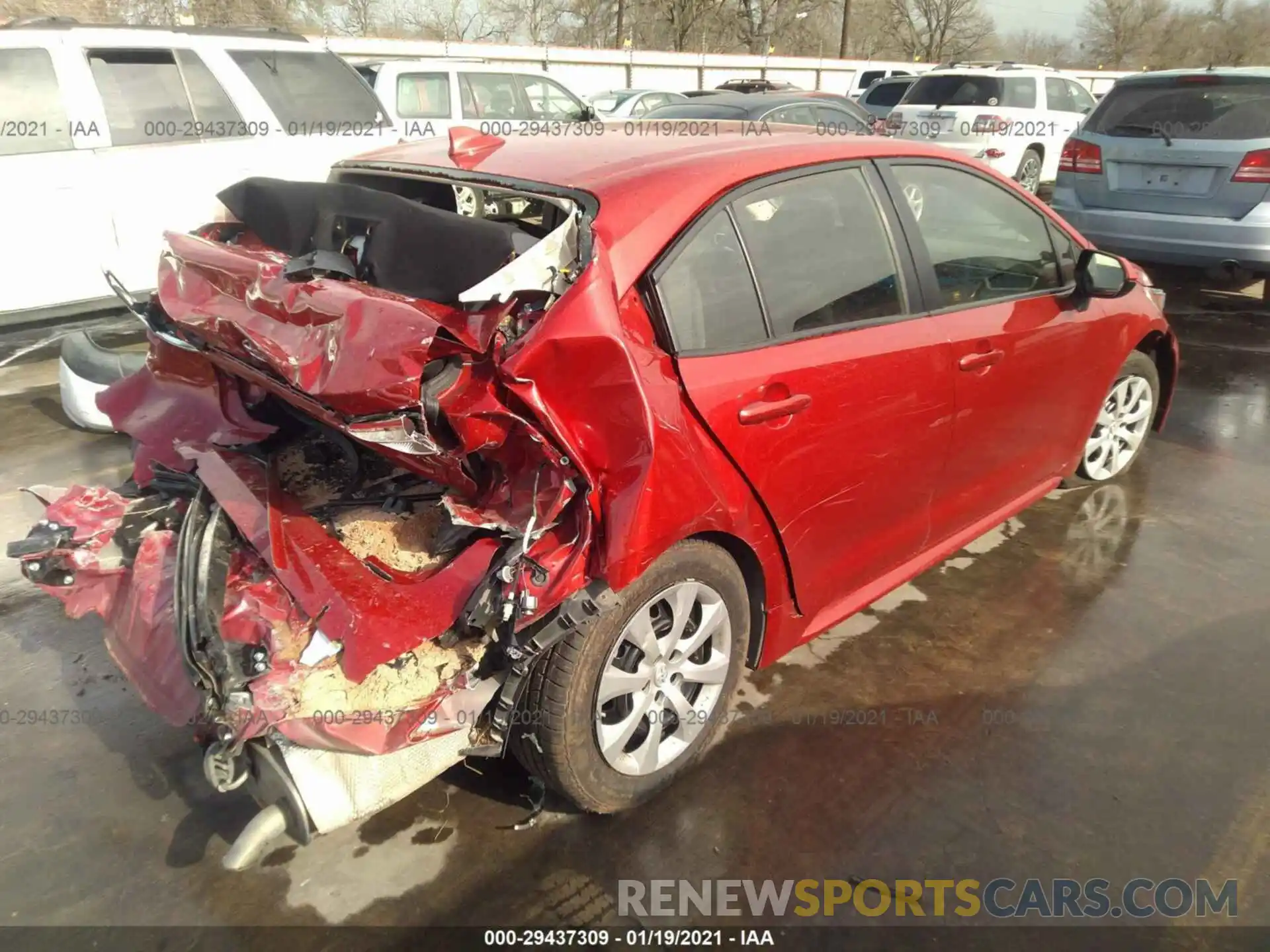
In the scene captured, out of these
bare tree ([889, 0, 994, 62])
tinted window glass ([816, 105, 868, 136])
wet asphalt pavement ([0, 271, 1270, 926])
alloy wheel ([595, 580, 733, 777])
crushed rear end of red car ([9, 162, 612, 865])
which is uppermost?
bare tree ([889, 0, 994, 62])

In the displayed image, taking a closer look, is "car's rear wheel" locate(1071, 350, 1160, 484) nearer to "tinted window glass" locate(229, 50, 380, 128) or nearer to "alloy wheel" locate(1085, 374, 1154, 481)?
"alloy wheel" locate(1085, 374, 1154, 481)

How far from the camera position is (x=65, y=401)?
4.80 meters

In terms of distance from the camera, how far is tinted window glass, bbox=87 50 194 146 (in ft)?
20.4

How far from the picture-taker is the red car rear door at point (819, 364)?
7.61 feet

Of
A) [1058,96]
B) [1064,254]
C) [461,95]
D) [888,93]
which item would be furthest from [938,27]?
[1064,254]

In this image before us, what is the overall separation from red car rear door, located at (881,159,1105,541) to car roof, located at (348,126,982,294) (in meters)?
0.19

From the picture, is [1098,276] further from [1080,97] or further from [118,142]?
[1080,97]

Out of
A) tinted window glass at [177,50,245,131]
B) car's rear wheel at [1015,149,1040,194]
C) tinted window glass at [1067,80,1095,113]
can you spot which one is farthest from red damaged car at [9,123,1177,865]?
tinted window glass at [1067,80,1095,113]

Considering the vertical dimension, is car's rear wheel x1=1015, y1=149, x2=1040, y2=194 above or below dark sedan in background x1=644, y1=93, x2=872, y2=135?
below

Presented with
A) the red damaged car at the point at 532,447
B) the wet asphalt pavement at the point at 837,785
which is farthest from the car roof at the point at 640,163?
the wet asphalt pavement at the point at 837,785

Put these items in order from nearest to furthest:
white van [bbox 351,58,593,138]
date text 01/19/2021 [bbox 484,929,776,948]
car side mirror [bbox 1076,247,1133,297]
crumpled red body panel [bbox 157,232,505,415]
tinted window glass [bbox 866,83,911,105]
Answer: crumpled red body panel [bbox 157,232,505,415]
date text 01/19/2021 [bbox 484,929,776,948]
car side mirror [bbox 1076,247,1133,297]
white van [bbox 351,58,593,138]
tinted window glass [bbox 866,83,911,105]

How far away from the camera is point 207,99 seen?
660 centimetres

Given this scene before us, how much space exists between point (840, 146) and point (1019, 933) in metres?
2.30

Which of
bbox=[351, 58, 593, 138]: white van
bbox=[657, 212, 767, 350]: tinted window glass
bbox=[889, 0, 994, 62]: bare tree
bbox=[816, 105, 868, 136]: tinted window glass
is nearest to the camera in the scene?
bbox=[657, 212, 767, 350]: tinted window glass
